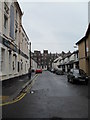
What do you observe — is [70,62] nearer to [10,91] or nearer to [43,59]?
[10,91]

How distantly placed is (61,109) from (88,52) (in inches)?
849

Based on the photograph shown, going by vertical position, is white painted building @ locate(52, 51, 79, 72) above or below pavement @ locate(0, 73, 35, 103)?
above

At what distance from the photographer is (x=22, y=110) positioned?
21.9 ft

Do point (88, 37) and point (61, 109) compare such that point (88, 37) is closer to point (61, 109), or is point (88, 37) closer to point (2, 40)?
point (2, 40)

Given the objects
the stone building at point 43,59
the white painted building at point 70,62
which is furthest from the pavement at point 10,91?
the stone building at point 43,59

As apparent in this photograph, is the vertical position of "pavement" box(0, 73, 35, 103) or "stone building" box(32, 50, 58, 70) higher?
"stone building" box(32, 50, 58, 70)

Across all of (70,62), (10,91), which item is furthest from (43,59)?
(10,91)

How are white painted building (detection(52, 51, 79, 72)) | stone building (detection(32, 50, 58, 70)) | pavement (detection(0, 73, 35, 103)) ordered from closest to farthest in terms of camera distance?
pavement (detection(0, 73, 35, 103)), white painted building (detection(52, 51, 79, 72)), stone building (detection(32, 50, 58, 70))

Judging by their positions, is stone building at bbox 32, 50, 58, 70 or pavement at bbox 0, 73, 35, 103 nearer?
pavement at bbox 0, 73, 35, 103

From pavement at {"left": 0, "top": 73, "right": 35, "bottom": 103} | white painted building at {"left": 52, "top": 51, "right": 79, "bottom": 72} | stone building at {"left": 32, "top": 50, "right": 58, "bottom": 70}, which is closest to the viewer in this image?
pavement at {"left": 0, "top": 73, "right": 35, "bottom": 103}

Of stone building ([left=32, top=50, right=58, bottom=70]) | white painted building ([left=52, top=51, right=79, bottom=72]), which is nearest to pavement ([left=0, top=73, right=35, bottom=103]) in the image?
white painted building ([left=52, top=51, right=79, bottom=72])

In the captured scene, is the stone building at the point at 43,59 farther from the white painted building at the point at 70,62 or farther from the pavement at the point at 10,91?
the pavement at the point at 10,91

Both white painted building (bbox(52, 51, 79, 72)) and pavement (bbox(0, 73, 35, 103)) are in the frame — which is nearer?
pavement (bbox(0, 73, 35, 103))

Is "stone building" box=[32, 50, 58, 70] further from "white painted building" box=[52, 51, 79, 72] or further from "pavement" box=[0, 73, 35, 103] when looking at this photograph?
"pavement" box=[0, 73, 35, 103]
